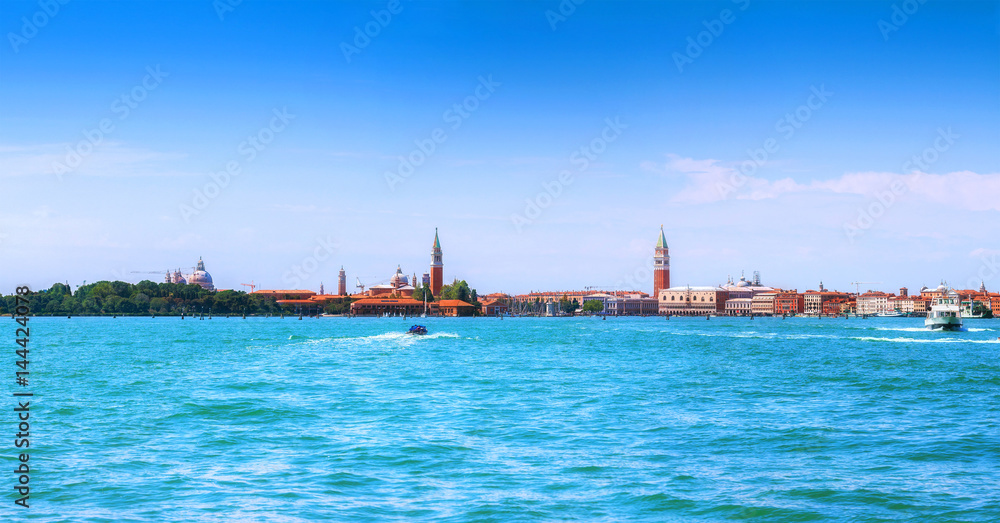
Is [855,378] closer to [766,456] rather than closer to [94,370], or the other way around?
[766,456]

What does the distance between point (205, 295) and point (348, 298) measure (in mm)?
34757

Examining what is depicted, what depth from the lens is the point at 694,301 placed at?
7554 inches

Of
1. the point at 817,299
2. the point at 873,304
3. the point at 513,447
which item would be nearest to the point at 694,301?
the point at 817,299

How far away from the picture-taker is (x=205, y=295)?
460 ft

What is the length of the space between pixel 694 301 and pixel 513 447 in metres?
183

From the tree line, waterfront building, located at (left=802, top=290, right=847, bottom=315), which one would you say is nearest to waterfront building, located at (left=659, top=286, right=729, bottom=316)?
waterfront building, located at (left=802, top=290, right=847, bottom=315)

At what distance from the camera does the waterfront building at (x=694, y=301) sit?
625 feet

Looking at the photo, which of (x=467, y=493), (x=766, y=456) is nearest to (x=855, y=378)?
(x=766, y=456)

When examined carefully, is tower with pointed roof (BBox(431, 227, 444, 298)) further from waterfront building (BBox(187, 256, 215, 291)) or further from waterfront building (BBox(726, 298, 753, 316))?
waterfront building (BBox(726, 298, 753, 316))

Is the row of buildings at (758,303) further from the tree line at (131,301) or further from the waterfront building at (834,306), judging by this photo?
the tree line at (131,301)

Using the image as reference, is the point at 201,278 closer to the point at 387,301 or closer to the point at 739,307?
the point at 387,301

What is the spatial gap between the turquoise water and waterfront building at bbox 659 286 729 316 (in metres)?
167

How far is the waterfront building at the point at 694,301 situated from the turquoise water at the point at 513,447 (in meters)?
167

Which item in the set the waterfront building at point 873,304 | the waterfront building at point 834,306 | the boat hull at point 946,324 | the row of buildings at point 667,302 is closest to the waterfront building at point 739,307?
the row of buildings at point 667,302
